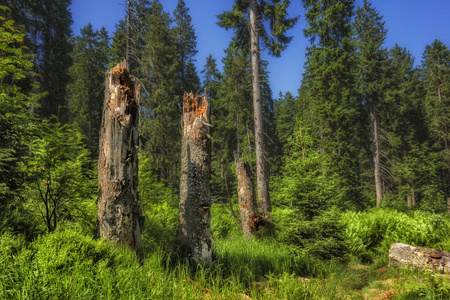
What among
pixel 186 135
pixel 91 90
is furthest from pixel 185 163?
pixel 91 90

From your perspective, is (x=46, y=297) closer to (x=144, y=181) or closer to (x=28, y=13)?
(x=144, y=181)

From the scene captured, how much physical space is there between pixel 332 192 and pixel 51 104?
19215mm

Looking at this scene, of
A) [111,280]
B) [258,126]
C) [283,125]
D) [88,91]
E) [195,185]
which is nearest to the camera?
A: [111,280]

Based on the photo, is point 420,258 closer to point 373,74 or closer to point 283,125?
point 373,74

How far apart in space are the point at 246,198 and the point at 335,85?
34.7 feet

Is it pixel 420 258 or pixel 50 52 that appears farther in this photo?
pixel 50 52

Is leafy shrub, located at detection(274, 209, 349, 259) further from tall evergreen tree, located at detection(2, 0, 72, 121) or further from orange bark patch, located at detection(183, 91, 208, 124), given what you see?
tall evergreen tree, located at detection(2, 0, 72, 121)

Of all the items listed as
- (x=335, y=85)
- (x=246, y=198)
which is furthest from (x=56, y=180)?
(x=335, y=85)

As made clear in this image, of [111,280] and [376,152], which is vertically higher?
[376,152]

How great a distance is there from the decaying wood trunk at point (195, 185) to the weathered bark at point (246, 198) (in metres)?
2.98

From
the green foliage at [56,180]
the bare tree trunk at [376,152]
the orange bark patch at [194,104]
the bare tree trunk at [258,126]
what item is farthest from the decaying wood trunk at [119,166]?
the bare tree trunk at [376,152]

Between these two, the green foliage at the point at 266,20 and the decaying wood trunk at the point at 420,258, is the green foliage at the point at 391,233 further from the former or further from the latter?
the green foliage at the point at 266,20

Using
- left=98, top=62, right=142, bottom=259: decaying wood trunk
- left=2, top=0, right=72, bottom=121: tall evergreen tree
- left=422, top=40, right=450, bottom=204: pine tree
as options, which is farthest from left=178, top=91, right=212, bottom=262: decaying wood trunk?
left=422, top=40, right=450, bottom=204: pine tree

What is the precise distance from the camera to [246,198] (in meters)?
7.53
